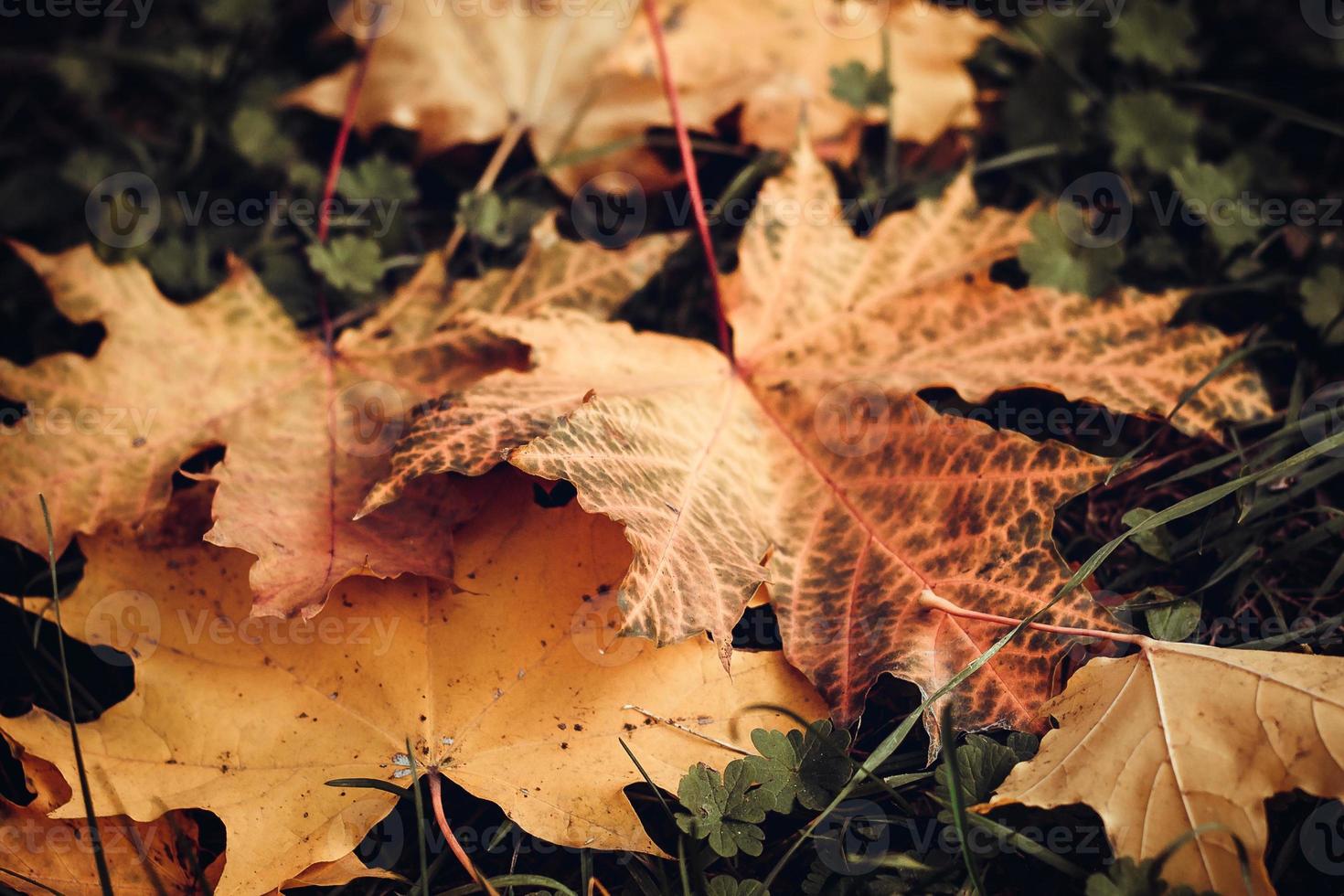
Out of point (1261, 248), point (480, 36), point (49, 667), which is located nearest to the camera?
point (49, 667)

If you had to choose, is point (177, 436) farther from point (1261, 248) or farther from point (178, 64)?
point (1261, 248)

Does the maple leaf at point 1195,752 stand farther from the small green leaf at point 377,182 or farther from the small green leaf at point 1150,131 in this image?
the small green leaf at point 377,182

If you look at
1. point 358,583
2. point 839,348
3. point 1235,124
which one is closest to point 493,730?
point 358,583

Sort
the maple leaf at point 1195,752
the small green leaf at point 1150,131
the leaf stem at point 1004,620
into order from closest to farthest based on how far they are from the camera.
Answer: the maple leaf at point 1195,752, the leaf stem at point 1004,620, the small green leaf at point 1150,131
